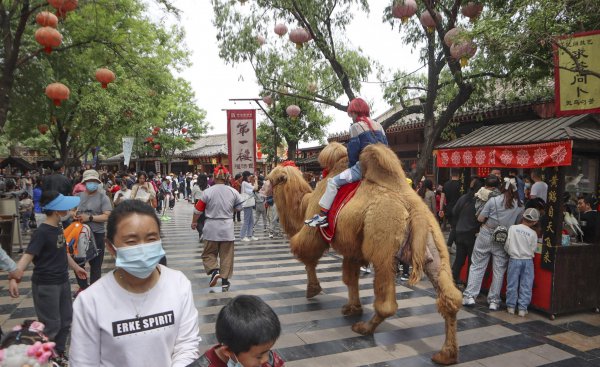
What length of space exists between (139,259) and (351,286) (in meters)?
3.82

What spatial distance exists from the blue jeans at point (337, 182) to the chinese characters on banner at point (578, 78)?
2.77 metres

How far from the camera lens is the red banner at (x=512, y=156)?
4.87 m

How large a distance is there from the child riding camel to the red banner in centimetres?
230

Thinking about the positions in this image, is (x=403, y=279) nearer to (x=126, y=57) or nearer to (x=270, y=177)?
(x=270, y=177)

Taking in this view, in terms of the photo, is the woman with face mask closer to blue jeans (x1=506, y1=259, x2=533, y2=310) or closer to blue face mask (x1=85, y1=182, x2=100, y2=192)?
blue face mask (x1=85, y1=182, x2=100, y2=192)

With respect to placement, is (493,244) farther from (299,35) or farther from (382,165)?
(299,35)

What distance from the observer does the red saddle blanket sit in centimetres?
447

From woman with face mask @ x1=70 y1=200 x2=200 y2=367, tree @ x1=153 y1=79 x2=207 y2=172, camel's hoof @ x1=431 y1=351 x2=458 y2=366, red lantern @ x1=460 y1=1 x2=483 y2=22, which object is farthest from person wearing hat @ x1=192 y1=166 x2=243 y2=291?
tree @ x1=153 y1=79 x2=207 y2=172

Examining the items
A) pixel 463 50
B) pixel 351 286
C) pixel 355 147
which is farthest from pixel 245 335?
pixel 463 50

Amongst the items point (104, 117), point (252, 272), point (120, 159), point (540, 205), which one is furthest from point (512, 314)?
point (120, 159)

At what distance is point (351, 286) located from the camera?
5.04m

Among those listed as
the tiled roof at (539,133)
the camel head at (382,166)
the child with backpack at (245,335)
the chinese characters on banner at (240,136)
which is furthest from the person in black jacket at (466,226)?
the chinese characters on banner at (240,136)

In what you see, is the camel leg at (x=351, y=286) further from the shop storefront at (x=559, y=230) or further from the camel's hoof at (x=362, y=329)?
the shop storefront at (x=559, y=230)

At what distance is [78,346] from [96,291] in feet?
0.72
